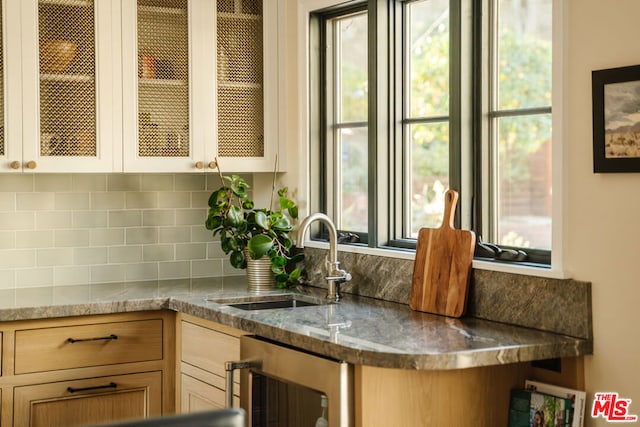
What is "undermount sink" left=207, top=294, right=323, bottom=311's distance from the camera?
3514 mm

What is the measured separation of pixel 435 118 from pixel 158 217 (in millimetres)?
1535

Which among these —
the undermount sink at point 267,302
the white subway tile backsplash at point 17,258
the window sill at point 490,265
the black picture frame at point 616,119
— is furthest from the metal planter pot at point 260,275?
the black picture frame at point 616,119

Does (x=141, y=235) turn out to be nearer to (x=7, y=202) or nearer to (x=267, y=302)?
(x=7, y=202)

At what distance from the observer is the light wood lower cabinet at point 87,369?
329cm

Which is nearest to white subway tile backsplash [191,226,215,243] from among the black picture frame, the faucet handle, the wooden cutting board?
the faucet handle

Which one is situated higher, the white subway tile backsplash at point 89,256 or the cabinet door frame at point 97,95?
the cabinet door frame at point 97,95

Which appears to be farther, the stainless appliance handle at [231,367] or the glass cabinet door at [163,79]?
the glass cabinet door at [163,79]

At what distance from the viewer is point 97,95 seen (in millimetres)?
3689

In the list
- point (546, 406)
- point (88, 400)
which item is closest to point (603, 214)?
point (546, 406)

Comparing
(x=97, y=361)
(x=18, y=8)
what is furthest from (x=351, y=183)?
(x=18, y=8)

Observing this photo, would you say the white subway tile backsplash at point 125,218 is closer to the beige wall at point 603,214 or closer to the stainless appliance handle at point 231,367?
the stainless appliance handle at point 231,367

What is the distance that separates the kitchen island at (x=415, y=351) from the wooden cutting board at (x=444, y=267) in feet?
0.18

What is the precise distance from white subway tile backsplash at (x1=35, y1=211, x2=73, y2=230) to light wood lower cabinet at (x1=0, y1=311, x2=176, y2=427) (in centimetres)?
71

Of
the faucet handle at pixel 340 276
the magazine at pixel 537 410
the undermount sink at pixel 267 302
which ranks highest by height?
the faucet handle at pixel 340 276
